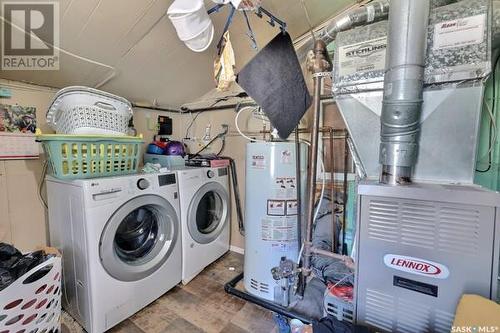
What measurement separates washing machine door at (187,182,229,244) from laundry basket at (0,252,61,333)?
968 mm

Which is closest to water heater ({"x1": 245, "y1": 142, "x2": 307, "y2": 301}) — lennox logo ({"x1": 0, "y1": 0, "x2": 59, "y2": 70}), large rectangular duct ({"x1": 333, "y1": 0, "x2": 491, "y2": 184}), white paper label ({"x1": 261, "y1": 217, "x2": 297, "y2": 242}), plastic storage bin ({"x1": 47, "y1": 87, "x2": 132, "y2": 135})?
white paper label ({"x1": 261, "y1": 217, "x2": 297, "y2": 242})

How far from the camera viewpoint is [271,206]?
5.11ft

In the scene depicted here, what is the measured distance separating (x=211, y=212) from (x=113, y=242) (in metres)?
1.05

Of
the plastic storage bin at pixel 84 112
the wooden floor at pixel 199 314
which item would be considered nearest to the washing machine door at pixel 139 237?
the wooden floor at pixel 199 314

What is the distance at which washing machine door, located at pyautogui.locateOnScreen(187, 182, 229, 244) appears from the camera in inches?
80.0

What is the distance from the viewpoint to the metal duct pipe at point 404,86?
856 mm

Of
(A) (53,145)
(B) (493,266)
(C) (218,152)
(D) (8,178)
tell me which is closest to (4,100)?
(D) (8,178)

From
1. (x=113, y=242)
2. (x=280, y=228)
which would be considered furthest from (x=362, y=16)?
(x=113, y=242)

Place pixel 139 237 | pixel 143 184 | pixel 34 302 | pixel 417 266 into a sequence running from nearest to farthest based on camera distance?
pixel 417 266 < pixel 34 302 < pixel 143 184 < pixel 139 237

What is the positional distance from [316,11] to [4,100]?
2.24 m

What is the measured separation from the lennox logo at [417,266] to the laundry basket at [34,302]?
1.55 metres

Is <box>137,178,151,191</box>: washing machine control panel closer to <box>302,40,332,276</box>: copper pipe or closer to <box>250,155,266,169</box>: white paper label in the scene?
<box>250,155,266,169</box>: white paper label

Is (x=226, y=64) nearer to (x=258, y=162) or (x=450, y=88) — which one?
(x=258, y=162)

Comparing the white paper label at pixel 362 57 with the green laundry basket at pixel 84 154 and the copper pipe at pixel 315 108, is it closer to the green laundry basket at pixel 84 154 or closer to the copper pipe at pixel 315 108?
the copper pipe at pixel 315 108
